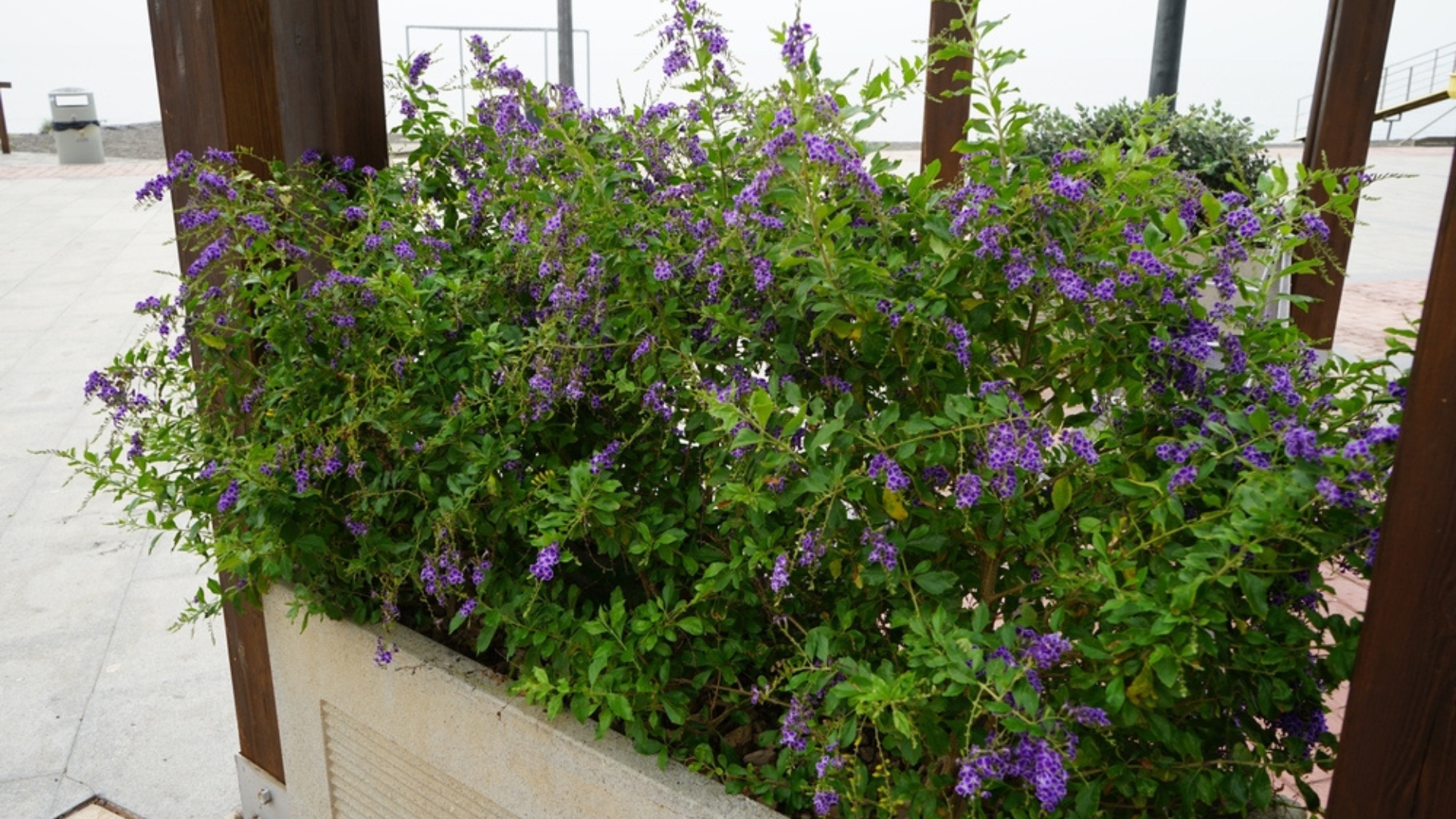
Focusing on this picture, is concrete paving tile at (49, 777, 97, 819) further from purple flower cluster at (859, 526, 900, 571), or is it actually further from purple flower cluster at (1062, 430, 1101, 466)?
purple flower cluster at (1062, 430, 1101, 466)

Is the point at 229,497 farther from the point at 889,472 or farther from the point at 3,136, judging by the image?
the point at 3,136

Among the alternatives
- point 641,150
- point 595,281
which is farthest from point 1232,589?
point 641,150

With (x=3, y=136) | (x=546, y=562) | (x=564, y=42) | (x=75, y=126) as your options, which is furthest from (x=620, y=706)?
(x=3, y=136)

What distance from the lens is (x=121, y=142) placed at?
49.4 ft

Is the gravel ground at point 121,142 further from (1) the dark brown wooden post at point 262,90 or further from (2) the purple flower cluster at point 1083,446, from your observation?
(2) the purple flower cluster at point 1083,446

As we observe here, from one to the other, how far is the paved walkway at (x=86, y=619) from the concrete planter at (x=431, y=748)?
28.2 inches

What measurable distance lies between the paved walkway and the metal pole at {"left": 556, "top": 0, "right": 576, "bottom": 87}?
18.6 ft

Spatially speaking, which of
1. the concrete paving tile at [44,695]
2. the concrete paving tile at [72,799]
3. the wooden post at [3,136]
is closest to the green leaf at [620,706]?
the concrete paving tile at [72,799]

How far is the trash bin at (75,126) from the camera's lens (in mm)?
12867

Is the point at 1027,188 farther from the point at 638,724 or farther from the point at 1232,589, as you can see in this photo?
the point at 638,724

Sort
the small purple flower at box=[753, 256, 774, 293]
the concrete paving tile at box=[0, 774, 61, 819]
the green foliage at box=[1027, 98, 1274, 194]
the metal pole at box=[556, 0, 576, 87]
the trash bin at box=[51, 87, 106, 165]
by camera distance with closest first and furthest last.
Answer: the small purple flower at box=[753, 256, 774, 293] → the concrete paving tile at box=[0, 774, 61, 819] → the green foliage at box=[1027, 98, 1274, 194] → the metal pole at box=[556, 0, 576, 87] → the trash bin at box=[51, 87, 106, 165]

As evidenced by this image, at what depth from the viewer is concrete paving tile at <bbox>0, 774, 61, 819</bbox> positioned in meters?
2.65

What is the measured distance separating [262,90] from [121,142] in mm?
14994

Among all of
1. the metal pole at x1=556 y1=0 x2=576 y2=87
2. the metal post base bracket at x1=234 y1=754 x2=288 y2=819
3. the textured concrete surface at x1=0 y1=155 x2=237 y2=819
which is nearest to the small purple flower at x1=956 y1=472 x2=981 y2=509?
the metal post base bracket at x1=234 y1=754 x2=288 y2=819
